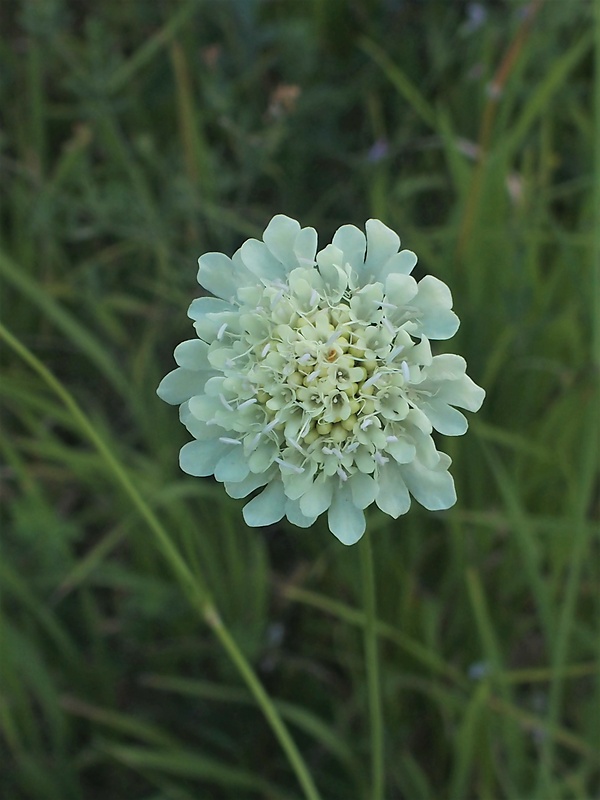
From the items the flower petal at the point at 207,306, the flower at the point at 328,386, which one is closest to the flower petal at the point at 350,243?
the flower at the point at 328,386

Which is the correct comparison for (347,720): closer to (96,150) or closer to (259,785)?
(259,785)

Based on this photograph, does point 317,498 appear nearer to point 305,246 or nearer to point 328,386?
point 328,386

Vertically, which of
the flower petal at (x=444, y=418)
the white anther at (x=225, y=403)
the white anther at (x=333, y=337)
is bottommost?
the white anther at (x=225, y=403)

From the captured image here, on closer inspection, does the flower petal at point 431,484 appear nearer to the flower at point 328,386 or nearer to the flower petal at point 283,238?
the flower at point 328,386

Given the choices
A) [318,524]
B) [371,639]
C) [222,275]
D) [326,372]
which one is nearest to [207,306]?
[222,275]

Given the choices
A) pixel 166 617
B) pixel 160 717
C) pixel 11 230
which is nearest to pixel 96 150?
pixel 11 230
